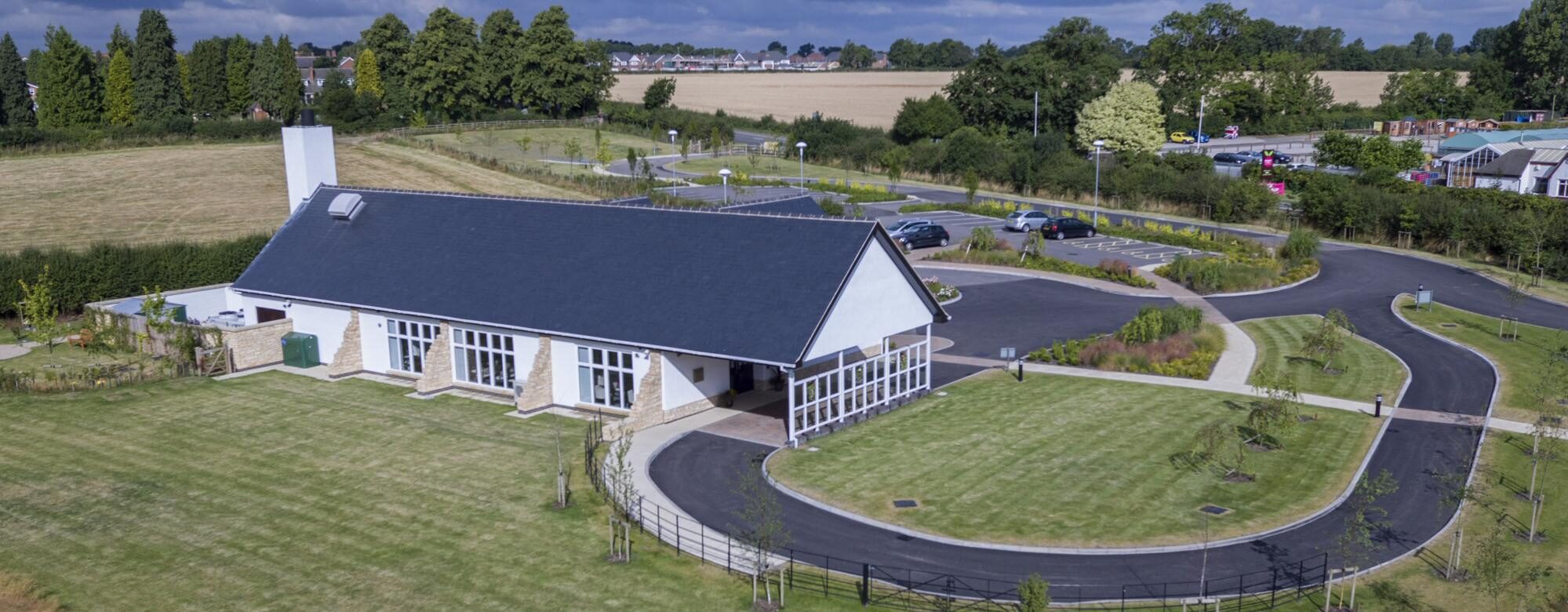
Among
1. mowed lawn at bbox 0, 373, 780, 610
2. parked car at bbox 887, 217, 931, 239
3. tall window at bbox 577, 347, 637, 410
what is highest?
parked car at bbox 887, 217, 931, 239

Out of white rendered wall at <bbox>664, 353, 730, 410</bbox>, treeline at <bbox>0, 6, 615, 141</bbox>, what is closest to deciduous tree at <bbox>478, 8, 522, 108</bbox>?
treeline at <bbox>0, 6, 615, 141</bbox>

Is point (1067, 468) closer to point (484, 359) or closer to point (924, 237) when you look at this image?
point (484, 359)

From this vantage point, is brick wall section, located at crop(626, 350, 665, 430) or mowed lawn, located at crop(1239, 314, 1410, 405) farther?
mowed lawn, located at crop(1239, 314, 1410, 405)

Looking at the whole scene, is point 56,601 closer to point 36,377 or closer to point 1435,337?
point 36,377

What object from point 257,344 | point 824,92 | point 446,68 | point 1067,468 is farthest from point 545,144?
point 824,92

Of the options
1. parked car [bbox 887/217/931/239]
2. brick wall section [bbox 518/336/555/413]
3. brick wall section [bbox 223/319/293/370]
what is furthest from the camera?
parked car [bbox 887/217/931/239]

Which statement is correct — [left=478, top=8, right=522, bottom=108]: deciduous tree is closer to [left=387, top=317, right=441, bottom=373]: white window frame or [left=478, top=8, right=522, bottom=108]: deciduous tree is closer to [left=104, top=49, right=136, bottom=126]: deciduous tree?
[left=104, top=49, right=136, bottom=126]: deciduous tree

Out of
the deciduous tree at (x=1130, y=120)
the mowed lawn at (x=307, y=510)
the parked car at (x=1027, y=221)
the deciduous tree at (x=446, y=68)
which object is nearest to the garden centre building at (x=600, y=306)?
the mowed lawn at (x=307, y=510)
